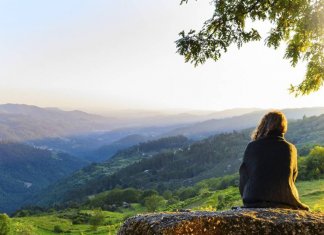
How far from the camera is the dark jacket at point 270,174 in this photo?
8.25 m

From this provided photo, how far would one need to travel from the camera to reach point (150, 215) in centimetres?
507

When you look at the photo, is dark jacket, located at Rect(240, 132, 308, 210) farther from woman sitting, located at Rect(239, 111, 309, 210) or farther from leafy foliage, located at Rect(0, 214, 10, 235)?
leafy foliage, located at Rect(0, 214, 10, 235)

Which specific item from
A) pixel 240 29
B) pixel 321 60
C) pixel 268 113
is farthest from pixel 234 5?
pixel 268 113

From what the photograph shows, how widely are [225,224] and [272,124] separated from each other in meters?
4.66

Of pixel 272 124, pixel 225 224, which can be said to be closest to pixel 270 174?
pixel 272 124

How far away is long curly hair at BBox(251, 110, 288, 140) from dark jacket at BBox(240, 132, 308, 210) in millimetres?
111

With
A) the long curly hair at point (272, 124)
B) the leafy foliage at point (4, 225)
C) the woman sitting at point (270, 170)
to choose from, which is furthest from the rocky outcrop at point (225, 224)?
the leafy foliage at point (4, 225)

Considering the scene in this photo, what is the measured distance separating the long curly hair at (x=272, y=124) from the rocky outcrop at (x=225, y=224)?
13.6ft

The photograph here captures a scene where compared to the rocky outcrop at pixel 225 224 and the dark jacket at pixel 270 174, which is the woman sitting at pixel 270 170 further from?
the rocky outcrop at pixel 225 224

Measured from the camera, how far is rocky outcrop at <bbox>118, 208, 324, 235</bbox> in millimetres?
4691

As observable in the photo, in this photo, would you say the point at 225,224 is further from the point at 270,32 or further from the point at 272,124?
the point at 270,32

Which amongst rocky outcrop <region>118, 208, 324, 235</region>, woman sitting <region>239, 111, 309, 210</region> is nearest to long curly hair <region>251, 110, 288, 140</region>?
woman sitting <region>239, 111, 309, 210</region>

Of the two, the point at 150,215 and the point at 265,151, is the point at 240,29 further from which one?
the point at 150,215

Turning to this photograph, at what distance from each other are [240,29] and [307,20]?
7.00ft
